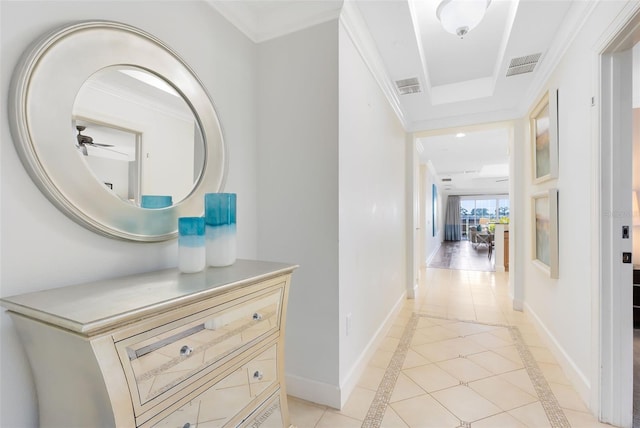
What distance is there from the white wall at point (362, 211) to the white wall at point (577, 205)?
1.33 metres

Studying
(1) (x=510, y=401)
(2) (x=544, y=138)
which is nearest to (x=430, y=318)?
(1) (x=510, y=401)

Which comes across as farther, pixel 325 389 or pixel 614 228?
pixel 325 389

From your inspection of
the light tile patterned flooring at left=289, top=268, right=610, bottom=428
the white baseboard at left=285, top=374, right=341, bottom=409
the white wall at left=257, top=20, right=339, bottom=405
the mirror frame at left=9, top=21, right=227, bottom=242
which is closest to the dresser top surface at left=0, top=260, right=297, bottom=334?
the mirror frame at left=9, top=21, right=227, bottom=242

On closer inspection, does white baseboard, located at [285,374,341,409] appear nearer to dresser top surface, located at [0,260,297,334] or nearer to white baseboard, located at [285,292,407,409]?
white baseboard, located at [285,292,407,409]

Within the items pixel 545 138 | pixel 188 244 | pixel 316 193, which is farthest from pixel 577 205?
pixel 188 244

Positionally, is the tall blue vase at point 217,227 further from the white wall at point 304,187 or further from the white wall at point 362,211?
the white wall at point 362,211

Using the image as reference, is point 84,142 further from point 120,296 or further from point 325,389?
point 325,389

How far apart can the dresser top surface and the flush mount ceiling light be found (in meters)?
1.81

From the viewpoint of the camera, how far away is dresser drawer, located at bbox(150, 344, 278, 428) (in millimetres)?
858

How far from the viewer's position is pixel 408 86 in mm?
2766

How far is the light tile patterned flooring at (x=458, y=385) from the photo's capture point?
5.11ft

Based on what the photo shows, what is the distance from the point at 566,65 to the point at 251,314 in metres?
2.66

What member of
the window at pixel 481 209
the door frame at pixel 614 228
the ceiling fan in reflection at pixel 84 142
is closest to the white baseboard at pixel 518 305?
the door frame at pixel 614 228

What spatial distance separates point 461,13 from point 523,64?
1197 millimetres
